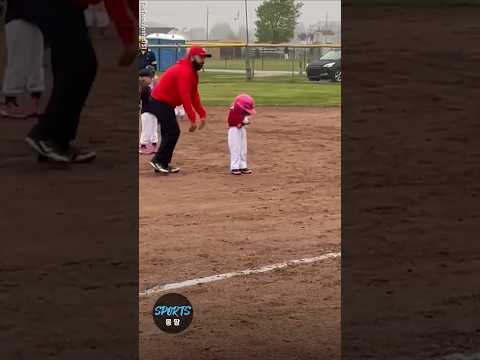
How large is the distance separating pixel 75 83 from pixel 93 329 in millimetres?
1211

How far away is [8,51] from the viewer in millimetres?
4344

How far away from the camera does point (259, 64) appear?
6.95 meters

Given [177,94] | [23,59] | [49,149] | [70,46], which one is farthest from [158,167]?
[70,46]

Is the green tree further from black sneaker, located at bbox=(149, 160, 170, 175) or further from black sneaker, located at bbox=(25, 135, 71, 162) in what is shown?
black sneaker, located at bbox=(149, 160, 170, 175)

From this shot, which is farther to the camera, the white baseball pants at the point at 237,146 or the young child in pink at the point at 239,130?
the white baseball pants at the point at 237,146

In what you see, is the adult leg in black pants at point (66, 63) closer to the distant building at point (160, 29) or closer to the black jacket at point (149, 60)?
the distant building at point (160, 29)

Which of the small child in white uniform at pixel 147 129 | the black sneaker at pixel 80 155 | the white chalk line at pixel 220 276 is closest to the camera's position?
the black sneaker at pixel 80 155

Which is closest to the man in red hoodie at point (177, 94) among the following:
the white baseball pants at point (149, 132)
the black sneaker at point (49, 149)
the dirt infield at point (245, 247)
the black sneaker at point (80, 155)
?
the dirt infield at point (245, 247)

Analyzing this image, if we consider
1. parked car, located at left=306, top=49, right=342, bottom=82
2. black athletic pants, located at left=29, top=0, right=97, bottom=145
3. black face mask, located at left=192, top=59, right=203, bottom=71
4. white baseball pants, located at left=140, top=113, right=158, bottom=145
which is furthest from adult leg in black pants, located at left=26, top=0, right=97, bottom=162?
white baseball pants, located at left=140, top=113, right=158, bottom=145

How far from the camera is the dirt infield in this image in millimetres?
4348

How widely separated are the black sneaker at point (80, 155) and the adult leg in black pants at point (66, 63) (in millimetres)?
200

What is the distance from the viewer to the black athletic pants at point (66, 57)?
4191mm
